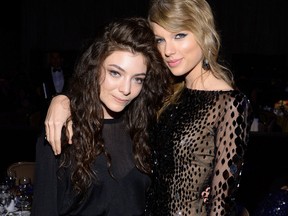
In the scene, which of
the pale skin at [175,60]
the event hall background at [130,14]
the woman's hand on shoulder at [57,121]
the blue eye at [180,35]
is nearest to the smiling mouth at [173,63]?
the pale skin at [175,60]

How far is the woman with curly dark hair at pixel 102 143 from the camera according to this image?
1858mm

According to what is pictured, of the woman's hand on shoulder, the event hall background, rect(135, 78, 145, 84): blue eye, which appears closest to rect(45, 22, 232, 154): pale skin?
the woman's hand on shoulder

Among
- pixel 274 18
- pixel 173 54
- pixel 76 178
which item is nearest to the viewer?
pixel 76 178

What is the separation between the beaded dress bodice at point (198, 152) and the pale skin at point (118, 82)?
0.27 m

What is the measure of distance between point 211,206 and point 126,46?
2.40 feet

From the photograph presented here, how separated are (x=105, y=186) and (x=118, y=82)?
1.40 ft

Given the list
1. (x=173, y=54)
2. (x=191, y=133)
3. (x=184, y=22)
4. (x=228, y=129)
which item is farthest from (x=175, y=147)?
(x=184, y=22)

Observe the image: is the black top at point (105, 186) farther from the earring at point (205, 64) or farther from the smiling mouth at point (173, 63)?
the earring at point (205, 64)

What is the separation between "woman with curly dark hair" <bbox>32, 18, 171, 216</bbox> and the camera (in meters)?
1.86

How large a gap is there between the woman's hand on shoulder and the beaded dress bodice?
419mm

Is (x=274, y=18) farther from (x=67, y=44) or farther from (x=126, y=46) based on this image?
(x=126, y=46)

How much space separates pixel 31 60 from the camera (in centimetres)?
1313

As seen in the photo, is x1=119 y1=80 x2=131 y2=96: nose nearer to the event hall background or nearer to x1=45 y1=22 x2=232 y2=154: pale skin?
x1=45 y1=22 x2=232 y2=154: pale skin

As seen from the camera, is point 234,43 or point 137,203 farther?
point 234,43
